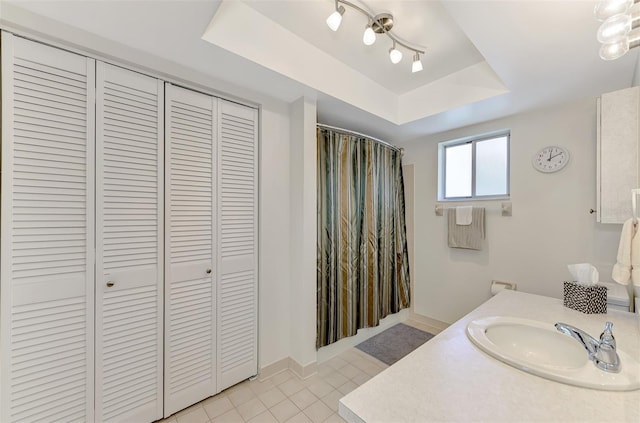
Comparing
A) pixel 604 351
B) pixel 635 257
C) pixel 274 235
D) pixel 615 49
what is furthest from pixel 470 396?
pixel 274 235

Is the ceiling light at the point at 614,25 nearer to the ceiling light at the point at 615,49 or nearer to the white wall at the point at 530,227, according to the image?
the ceiling light at the point at 615,49

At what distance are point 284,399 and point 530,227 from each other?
248cm

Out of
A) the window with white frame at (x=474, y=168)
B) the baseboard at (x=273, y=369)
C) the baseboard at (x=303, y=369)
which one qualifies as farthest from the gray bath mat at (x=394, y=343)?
the window with white frame at (x=474, y=168)

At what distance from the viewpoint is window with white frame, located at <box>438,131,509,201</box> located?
248 centimetres

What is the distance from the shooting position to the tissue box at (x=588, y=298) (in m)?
1.46

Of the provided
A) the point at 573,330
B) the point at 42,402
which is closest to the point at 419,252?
the point at 573,330

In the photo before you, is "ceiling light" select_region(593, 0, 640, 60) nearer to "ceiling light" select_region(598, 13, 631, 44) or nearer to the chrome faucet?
"ceiling light" select_region(598, 13, 631, 44)

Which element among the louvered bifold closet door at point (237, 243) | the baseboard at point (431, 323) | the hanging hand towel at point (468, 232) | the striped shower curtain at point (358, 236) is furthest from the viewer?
the baseboard at point (431, 323)

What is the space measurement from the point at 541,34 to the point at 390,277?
91.5 inches

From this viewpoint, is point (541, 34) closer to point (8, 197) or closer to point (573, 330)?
point (573, 330)

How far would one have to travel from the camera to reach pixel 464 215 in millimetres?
2520

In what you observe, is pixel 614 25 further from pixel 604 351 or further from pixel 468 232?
pixel 468 232

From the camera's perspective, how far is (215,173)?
5.68ft

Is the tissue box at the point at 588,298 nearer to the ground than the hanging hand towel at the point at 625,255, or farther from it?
nearer to the ground
